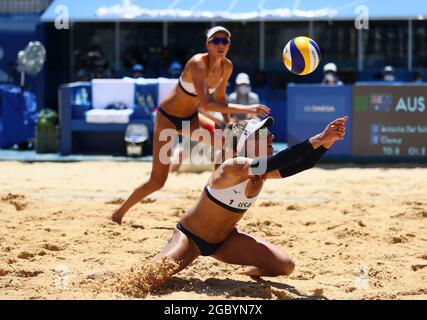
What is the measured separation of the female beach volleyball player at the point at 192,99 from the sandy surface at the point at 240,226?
0.41m

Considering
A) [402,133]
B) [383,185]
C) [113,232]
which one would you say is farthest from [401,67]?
[113,232]

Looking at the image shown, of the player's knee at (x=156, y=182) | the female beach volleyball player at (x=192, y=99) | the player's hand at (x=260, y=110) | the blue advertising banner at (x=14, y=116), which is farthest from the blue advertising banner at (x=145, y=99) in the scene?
the player's hand at (x=260, y=110)

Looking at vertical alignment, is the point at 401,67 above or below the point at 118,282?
above

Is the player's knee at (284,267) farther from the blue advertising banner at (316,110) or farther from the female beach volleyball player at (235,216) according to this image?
the blue advertising banner at (316,110)

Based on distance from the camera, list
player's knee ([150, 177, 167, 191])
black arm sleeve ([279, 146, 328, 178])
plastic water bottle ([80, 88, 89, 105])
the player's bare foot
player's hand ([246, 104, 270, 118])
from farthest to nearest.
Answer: plastic water bottle ([80, 88, 89, 105]), the player's bare foot, player's knee ([150, 177, 167, 191]), player's hand ([246, 104, 270, 118]), black arm sleeve ([279, 146, 328, 178])

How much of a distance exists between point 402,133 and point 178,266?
7687mm

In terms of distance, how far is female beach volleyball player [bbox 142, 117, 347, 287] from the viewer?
564cm

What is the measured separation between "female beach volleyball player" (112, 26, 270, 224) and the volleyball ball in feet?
3.30

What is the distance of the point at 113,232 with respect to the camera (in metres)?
7.75

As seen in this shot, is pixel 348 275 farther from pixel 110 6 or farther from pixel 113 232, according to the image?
pixel 110 6

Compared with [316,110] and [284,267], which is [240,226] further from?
[316,110]

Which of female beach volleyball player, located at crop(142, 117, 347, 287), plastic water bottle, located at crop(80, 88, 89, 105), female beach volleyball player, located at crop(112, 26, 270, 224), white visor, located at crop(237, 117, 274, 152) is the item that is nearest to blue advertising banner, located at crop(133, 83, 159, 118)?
plastic water bottle, located at crop(80, 88, 89, 105)
